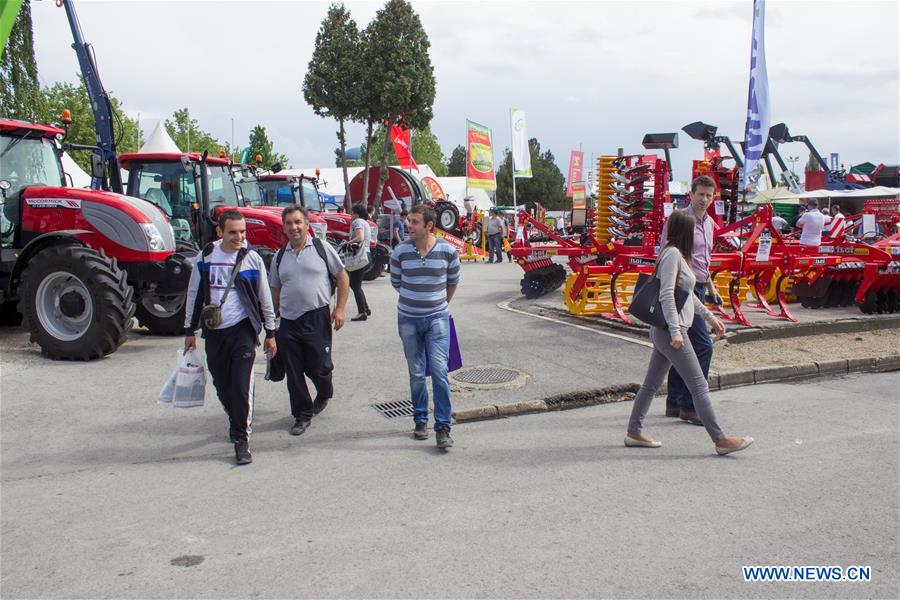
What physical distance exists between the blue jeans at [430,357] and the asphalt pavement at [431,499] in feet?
1.07

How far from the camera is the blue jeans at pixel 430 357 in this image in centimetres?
539

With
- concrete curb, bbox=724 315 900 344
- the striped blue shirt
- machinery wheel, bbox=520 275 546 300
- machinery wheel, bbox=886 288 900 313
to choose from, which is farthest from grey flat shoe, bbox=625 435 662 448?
machinery wheel, bbox=886 288 900 313

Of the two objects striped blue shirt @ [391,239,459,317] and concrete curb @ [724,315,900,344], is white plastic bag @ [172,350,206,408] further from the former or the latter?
concrete curb @ [724,315,900,344]

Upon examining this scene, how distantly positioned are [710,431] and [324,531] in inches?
114

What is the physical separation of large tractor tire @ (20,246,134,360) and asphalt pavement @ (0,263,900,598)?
2.47 feet

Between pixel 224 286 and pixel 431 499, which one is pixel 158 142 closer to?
pixel 224 286

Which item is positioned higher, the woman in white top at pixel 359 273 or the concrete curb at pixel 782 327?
the woman in white top at pixel 359 273

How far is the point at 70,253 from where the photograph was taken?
26.4ft

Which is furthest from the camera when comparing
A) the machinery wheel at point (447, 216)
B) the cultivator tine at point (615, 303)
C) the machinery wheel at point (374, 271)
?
the machinery wheel at point (447, 216)

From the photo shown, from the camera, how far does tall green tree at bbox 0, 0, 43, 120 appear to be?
16984mm

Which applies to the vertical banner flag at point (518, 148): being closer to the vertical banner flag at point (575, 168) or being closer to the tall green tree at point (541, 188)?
the vertical banner flag at point (575, 168)

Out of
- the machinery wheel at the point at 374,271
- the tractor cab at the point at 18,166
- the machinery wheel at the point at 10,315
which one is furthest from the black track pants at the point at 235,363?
the machinery wheel at the point at 374,271

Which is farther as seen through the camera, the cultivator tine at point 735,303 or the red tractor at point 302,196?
the red tractor at point 302,196

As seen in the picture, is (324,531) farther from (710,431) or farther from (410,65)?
(410,65)
